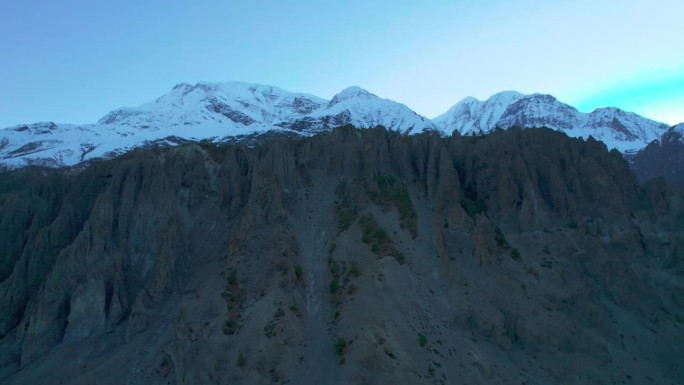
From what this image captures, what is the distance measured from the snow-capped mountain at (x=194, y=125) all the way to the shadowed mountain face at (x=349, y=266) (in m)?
68.2

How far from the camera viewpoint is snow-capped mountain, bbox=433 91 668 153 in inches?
5458

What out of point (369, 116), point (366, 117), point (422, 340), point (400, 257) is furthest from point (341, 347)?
point (369, 116)

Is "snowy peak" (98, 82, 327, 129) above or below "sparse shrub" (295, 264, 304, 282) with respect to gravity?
above

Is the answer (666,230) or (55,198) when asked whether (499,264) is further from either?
(55,198)

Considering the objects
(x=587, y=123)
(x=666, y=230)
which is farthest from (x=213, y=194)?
(x=587, y=123)

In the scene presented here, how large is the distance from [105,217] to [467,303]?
39.0 metres

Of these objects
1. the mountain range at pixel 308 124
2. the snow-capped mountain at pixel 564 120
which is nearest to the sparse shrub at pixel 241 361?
the mountain range at pixel 308 124

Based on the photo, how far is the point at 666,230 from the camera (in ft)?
194

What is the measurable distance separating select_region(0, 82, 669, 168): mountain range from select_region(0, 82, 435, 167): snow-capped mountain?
27 cm

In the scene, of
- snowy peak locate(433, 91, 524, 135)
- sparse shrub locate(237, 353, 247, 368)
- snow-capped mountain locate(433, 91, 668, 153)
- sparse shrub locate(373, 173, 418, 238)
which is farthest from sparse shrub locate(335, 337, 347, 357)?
snowy peak locate(433, 91, 524, 135)

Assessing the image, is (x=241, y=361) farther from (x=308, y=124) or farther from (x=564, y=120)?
(x=564, y=120)

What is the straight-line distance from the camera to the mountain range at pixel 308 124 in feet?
447

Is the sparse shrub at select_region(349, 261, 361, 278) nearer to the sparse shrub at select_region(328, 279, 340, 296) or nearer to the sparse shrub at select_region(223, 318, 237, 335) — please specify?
the sparse shrub at select_region(328, 279, 340, 296)

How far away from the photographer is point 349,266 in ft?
161
